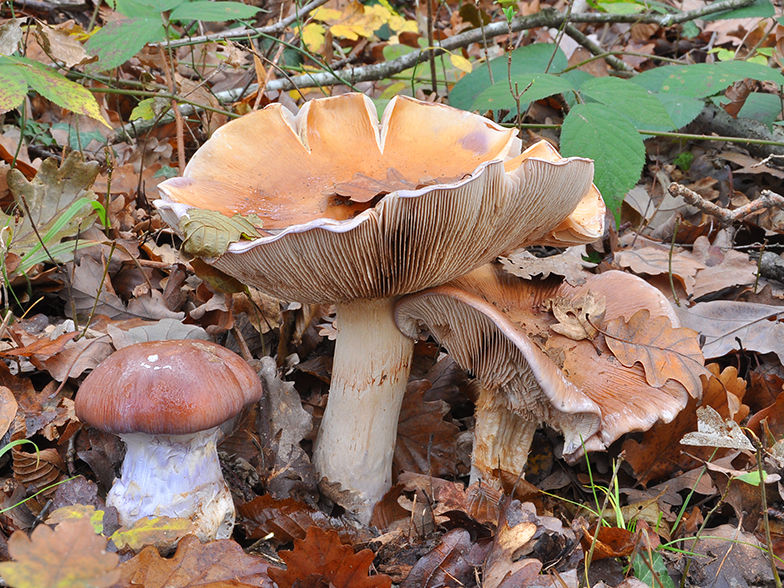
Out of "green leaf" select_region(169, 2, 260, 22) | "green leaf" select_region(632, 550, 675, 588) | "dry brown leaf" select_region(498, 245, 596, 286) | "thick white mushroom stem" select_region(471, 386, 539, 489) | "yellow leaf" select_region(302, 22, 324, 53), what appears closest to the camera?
"green leaf" select_region(632, 550, 675, 588)

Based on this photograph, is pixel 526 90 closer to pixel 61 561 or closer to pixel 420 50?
pixel 420 50

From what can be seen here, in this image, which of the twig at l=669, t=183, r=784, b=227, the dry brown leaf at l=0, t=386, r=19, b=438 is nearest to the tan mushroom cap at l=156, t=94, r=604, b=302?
the twig at l=669, t=183, r=784, b=227

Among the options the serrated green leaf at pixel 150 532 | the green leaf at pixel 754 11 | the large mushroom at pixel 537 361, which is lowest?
the serrated green leaf at pixel 150 532

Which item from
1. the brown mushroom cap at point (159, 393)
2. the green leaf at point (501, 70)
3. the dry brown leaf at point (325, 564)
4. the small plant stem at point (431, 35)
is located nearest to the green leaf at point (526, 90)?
the green leaf at point (501, 70)

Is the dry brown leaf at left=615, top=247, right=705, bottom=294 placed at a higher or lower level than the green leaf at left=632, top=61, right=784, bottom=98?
lower

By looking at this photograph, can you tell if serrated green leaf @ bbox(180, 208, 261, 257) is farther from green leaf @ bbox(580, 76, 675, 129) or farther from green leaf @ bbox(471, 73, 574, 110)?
green leaf @ bbox(580, 76, 675, 129)

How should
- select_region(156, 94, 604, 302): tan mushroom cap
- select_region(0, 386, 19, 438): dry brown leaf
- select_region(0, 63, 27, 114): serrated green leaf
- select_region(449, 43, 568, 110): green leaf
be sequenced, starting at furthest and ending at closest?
select_region(449, 43, 568, 110): green leaf
select_region(0, 63, 27, 114): serrated green leaf
select_region(0, 386, 19, 438): dry brown leaf
select_region(156, 94, 604, 302): tan mushroom cap

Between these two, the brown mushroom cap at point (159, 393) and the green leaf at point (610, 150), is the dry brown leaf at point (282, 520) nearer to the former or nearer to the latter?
the brown mushroom cap at point (159, 393)

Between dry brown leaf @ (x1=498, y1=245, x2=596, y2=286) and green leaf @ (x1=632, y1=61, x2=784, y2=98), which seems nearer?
dry brown leaf @ (x1=498, y1=245, x2=596, y2=286)
